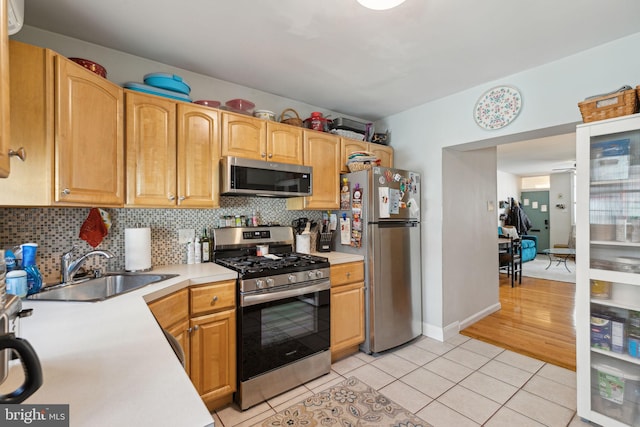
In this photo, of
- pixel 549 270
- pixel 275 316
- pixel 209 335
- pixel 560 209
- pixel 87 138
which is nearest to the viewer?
pixel 87 138

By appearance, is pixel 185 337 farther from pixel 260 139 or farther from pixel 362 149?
pixel 362 149

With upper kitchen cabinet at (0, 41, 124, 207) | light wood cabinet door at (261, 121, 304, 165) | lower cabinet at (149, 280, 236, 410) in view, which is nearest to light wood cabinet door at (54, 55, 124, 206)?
upper kitchen cabinet at (0, 41, 124, 207)

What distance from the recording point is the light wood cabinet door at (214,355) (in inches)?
71.4

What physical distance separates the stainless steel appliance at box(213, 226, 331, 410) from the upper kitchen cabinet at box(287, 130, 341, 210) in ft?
1.77

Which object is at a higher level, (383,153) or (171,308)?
(383,153)

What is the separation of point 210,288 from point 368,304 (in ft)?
4.77

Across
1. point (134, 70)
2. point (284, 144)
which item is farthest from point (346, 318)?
point (134, 70)

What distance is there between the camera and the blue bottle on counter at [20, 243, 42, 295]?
148 cm

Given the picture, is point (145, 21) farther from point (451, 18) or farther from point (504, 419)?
point (504, 419)

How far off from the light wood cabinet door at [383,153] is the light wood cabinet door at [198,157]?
170 cm

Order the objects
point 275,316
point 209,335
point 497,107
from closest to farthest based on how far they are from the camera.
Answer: point 209,335 → point 275,316 → point 497,107

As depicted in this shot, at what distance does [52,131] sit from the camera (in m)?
1.43

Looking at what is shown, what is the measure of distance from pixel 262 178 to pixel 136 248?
1.00 metres

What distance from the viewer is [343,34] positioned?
1.91 m
